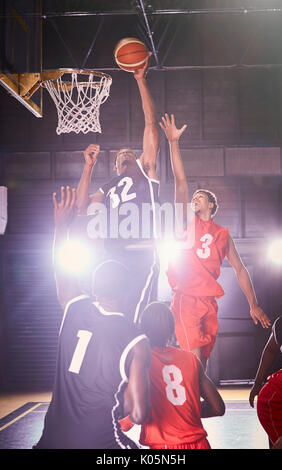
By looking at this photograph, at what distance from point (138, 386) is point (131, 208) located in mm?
A: 2139

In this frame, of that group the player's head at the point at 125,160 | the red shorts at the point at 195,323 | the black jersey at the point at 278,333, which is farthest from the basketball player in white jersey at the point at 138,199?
the black jersey at the point at 278,333

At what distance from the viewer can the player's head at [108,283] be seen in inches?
168

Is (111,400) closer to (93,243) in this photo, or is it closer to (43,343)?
(93,243)

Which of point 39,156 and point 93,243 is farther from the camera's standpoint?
point 39,156

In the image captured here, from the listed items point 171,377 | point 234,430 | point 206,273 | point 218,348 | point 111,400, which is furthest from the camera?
point 218,348

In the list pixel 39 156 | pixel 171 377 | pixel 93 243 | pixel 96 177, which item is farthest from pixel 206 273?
pixel 39 156

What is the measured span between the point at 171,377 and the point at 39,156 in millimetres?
5459

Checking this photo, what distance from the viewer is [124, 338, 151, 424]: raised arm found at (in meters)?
3.82

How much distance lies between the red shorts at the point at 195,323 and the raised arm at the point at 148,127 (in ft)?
4.93

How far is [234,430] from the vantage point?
5.43m

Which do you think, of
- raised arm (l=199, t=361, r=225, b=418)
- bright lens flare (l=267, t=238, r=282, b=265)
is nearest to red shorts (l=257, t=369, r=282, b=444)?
raised arm (l=199, t=361, r=225, b=418)

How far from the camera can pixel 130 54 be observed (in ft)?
18.2

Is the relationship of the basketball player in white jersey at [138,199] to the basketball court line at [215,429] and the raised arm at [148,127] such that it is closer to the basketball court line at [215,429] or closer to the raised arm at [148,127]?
the raised arm at [148,127]

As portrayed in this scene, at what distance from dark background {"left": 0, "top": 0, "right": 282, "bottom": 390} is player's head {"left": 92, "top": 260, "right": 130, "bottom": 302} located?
404 centimetres
